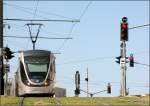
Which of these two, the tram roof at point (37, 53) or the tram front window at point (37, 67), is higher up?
the tram roof at point (37, 53)

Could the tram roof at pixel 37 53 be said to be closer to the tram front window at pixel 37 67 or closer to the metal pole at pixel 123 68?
the tram front window at pixel 37 67

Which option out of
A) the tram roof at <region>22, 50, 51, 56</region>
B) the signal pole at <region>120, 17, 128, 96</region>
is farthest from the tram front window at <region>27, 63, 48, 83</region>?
the signal pole at <region>120, 17, 128, 96</region>

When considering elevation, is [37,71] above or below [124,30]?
below

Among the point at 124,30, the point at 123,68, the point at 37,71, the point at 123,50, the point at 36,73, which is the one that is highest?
the point at 124,30

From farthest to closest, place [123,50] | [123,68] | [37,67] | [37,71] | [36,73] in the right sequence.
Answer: [123,50] < [123,68] < [37,67] < [37,71] < [36,73]

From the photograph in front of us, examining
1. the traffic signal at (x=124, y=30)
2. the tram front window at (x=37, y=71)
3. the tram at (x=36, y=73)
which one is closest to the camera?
the traffic signal at (x=124, y=30)

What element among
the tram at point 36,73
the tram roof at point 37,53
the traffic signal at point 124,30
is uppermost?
the traffic signal at point 124,30

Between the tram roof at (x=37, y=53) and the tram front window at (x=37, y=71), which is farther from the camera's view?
the tram roof at (x=37, y=53)

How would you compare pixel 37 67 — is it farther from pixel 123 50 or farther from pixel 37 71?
pixel 123 50

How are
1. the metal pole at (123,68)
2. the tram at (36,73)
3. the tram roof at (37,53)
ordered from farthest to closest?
the metal pole at (123,68) < the tram roof at (37,53) < the tram at (36,73)

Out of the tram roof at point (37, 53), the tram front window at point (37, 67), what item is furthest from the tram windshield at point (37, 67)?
the tram roof at point (37, 53)

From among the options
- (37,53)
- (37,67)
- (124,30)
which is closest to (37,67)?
(37,67)

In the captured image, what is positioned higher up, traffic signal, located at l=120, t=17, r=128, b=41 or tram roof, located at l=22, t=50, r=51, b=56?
traffic signal, located at l=120, t=17, r=128, b=41

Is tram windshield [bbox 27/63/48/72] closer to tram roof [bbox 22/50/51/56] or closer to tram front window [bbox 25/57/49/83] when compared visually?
tram front window [bbox 25/57/49/83]
